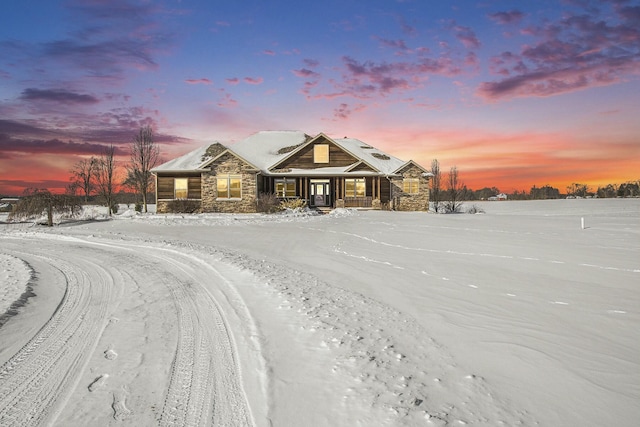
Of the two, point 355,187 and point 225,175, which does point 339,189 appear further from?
point 225,175

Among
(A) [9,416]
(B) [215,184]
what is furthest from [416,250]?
(B) [215,184]

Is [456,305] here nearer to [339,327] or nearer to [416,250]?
[339,327]

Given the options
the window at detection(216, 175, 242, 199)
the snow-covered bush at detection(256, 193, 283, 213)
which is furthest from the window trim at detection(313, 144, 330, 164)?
the window at detection(216, 175, 242, 199)

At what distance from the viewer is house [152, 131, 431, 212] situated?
32.7 metres

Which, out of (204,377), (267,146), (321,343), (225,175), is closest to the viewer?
(204,377)

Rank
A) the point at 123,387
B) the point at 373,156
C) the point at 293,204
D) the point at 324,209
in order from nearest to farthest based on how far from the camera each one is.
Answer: the point at 123,387 < the point at 293,204 < the point at 324,209 < the point at 373,156

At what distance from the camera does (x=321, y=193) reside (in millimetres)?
37188

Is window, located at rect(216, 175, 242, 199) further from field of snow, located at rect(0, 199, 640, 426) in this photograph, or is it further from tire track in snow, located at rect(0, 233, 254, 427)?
tire track in snow, located at rect(0, 233, 254, 427)

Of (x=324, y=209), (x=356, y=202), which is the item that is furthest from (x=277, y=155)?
(x=356, y=202)

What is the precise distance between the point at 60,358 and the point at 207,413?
221 centimetres

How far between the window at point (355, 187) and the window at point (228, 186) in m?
9.62

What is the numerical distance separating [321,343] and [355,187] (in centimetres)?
3150

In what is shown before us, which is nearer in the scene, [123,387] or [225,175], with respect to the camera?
[123,387]

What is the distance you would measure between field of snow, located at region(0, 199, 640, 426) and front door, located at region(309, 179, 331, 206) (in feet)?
89.0
